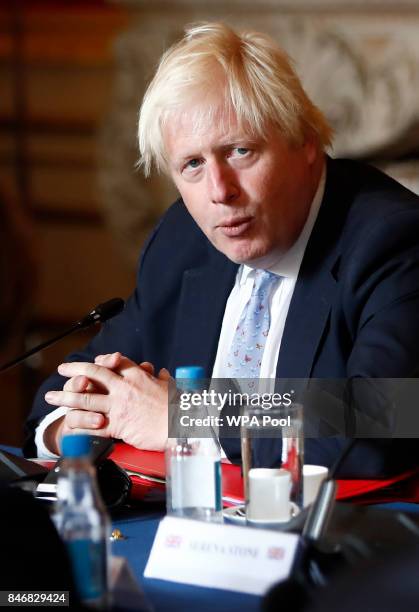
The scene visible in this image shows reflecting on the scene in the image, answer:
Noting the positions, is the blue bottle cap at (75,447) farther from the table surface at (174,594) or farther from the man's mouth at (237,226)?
the man's mouth at (237,226)

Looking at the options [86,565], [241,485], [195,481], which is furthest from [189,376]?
[86,565]

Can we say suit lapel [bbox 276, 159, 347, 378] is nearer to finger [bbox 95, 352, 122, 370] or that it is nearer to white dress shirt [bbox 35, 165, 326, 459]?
white dress shirt [bbox 35, 165, 326, 459]

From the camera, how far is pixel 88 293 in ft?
15.6

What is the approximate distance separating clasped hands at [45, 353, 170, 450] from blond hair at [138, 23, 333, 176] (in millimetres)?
508

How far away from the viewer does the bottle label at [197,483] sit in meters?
1.42

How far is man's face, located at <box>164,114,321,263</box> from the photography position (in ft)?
6.48

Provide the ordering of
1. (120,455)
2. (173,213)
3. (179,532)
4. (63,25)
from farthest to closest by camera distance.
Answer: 1. (63,25)
2. (173,213)
3. (120,455)
4. (179,532)

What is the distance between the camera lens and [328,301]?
1955 mm

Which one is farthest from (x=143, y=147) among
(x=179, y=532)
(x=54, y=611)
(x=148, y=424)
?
(x=54, y=611)

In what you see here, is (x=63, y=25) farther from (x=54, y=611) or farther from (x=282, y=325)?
(x=54, y=611)

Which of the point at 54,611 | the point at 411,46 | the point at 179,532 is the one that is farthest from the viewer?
the point at 411,46

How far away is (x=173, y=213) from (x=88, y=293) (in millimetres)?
2409

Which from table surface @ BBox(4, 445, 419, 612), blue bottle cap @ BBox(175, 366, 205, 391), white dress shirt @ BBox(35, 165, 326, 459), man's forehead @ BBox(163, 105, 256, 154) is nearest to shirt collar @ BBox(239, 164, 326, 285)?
white dress shirt @ BBox(35, 165, 326, 459)

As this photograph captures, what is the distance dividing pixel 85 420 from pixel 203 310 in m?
0.42
